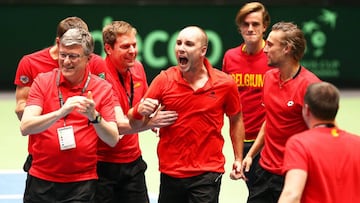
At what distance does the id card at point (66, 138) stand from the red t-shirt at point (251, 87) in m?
3.11

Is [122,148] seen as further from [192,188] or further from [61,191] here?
[61,191]

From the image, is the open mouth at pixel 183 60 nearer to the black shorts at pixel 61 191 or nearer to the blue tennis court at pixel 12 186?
the black shorts at pixel 61 191

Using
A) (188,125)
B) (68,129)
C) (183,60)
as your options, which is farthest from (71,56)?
(188,125)

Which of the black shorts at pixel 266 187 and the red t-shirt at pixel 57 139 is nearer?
the red t-shirt at pixel 57 139

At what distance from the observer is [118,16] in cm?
2073

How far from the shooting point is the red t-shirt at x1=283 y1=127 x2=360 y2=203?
646cm

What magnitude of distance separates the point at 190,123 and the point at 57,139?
55.3 inches

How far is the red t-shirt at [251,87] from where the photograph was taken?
10266 millimetres

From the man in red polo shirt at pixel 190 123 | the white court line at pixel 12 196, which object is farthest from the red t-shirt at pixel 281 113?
the white court line at pixel 12 196

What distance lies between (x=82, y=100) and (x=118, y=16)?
13.6m

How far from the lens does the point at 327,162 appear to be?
649 cm

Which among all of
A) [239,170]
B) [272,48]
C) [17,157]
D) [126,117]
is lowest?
[17,157]

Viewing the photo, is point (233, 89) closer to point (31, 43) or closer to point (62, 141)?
point (62, 141)

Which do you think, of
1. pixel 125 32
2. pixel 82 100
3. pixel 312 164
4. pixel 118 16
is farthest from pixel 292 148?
pixel 118 16
